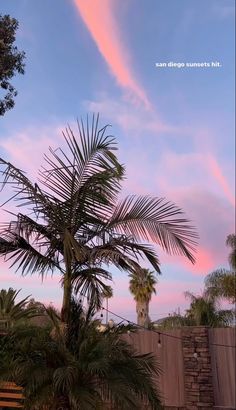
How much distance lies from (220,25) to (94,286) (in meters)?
6.24

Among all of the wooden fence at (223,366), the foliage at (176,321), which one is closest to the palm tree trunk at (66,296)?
the wooden fence at (223,366)

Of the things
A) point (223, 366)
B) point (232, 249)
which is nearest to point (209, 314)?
point (232, 249)

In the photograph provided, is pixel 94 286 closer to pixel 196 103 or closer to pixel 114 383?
pixel 114 383

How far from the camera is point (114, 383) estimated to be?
450cm

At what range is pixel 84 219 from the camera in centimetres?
541

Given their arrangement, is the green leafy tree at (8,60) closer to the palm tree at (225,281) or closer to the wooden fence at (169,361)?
the wooden fence at (169,361)

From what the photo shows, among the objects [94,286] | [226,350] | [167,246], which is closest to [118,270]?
[94,286]

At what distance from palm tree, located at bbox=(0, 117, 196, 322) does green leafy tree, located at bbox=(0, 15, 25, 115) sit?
82.2 inches

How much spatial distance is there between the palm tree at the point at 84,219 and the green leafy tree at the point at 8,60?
2.09 metres

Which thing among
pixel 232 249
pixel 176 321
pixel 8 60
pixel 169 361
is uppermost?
pixel 8 60

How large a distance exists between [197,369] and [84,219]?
662cm

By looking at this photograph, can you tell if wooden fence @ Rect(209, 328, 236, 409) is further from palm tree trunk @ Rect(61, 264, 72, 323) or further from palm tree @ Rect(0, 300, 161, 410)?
palm tree trunk @ Rect(61, 264, 72, 323)

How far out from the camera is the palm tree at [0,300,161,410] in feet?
14.4

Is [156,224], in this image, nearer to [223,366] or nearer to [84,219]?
[84,219]
